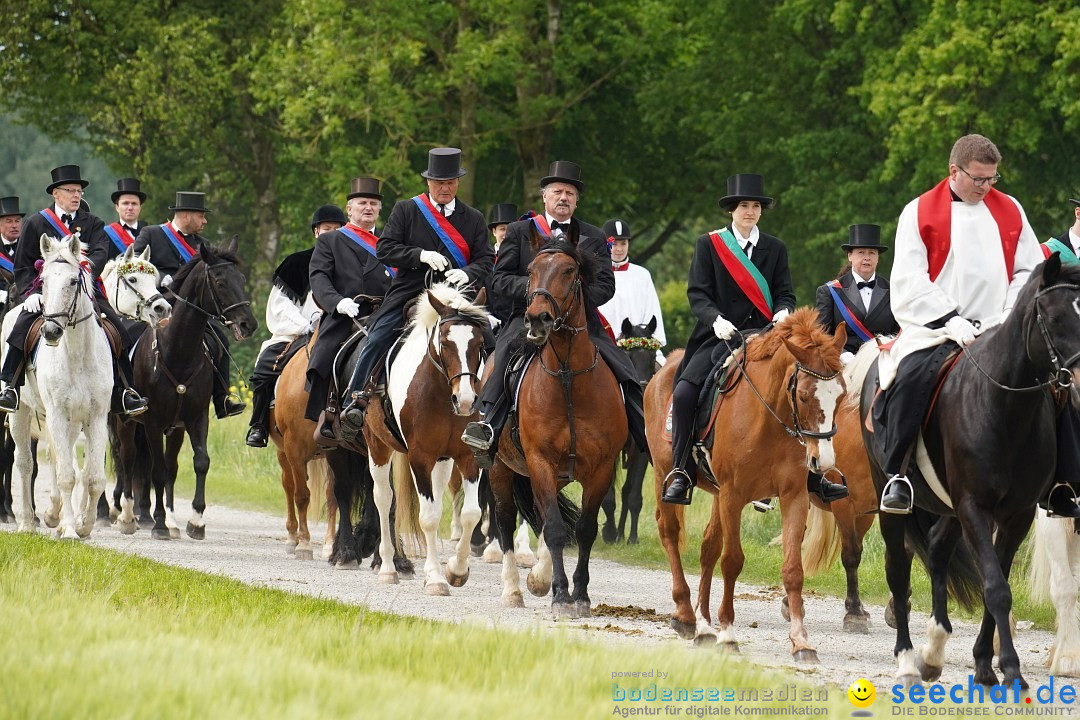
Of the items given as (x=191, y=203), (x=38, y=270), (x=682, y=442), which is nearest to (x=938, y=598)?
(x=682, y=442)

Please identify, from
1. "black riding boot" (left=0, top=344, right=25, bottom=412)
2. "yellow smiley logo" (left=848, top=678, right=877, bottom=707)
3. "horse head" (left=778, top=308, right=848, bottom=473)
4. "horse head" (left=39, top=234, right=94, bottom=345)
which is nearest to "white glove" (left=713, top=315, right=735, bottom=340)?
"horse head" (left=778, top=308, right=848, bottom=473)

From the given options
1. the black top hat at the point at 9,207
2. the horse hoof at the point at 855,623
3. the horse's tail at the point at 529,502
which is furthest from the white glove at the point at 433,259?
the black top hat at the point at 9,207

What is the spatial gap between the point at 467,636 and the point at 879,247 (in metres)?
7.62

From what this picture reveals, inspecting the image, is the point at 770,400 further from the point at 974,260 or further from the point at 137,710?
the point at 137,710

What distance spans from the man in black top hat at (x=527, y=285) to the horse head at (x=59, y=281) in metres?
4.34

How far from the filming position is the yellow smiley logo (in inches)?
290

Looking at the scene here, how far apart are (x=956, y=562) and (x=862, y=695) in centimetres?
358

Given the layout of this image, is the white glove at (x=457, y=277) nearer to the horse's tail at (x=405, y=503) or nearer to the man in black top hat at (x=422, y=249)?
the man in black top hat at (x=422, y=249)

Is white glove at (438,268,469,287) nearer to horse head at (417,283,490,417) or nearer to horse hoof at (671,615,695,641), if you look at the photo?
horse head at (417,283,490,417)

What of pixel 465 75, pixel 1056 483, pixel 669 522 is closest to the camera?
pixel 1056 483

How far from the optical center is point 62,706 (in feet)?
20.5

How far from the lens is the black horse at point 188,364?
16656 millimetres

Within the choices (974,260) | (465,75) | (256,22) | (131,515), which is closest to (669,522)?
(974,260)

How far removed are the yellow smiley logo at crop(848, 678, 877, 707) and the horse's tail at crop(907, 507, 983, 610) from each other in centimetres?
282
